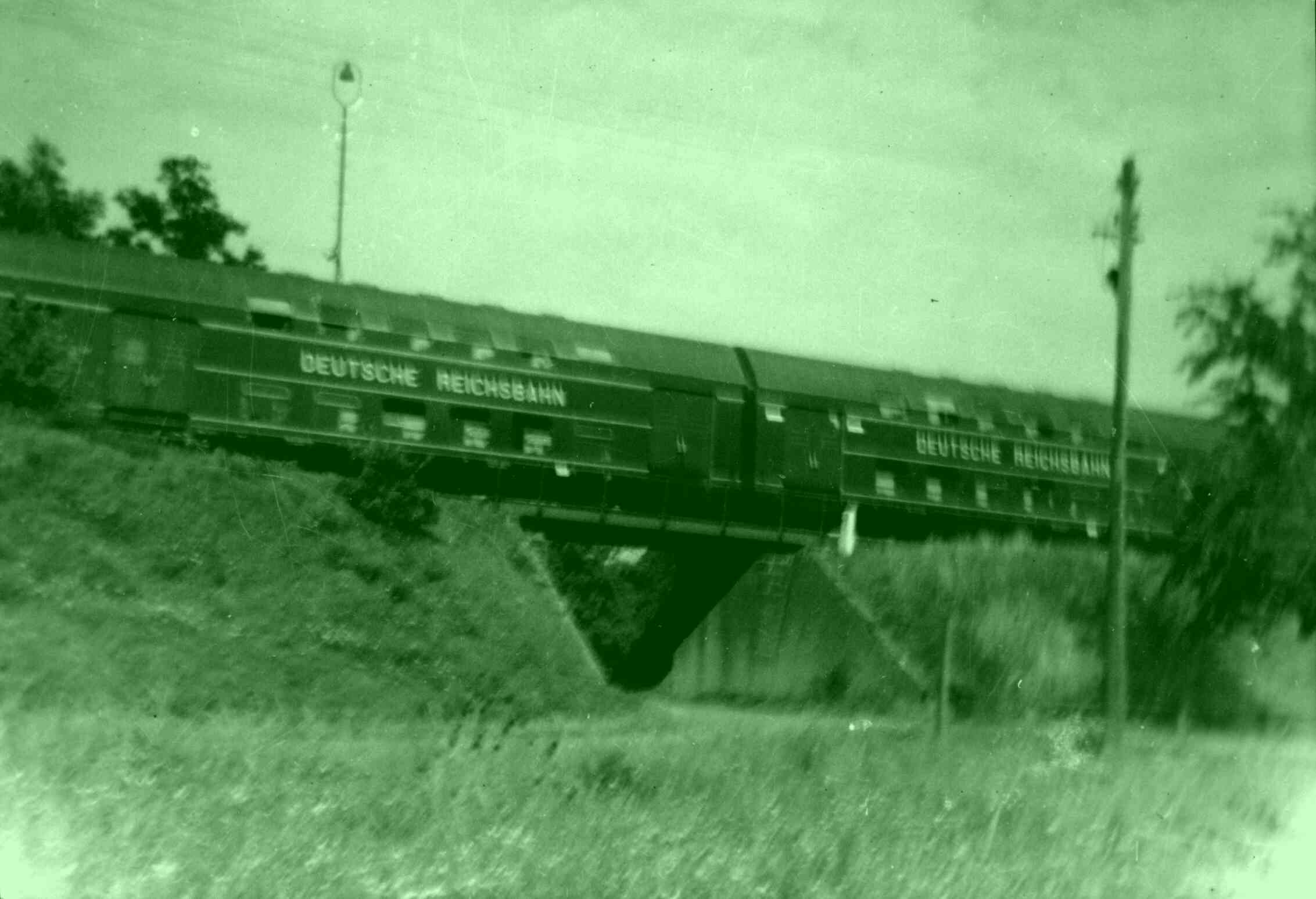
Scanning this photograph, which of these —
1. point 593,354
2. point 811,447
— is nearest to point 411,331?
point 593,354

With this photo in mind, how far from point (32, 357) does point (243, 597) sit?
18.6ft

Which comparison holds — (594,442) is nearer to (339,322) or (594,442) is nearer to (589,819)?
(339,322)

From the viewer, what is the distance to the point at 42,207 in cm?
2102

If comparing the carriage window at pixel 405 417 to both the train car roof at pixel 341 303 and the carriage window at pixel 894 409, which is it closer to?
the train car roof at pixel 341 303

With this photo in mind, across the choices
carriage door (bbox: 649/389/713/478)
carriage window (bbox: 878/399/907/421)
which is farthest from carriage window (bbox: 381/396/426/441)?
carriage window (bbox: 878/399/907/421)

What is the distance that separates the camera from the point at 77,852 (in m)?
7.54

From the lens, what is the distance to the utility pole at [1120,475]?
1099 cm

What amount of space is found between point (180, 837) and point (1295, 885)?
264 inches

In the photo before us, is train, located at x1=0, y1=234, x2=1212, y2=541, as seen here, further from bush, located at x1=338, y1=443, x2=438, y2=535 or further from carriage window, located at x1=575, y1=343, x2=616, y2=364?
bush, located at x1=338, y1=443, x2=438, y2=535

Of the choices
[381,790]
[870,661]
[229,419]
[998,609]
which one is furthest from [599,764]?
[229,419]

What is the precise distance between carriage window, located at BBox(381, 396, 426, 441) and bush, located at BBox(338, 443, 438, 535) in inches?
18.3

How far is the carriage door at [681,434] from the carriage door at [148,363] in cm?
847

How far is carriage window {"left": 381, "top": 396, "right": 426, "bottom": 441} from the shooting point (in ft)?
76.6

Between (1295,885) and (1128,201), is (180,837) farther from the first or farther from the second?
(1128,201)
